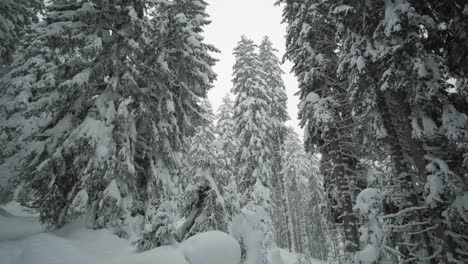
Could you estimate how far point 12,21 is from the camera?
16.5 m

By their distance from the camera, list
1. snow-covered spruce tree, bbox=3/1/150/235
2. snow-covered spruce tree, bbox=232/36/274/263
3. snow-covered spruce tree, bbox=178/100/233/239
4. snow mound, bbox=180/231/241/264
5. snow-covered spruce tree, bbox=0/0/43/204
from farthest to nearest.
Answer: snow-covered spruce tree, bbox=232/36/274/263 → snow-covered spruce tree, bbox=0/0/43/204 → snow-covered spruce tree, bbox=178/100/233/239 → snow-covered spruce tree, bbox=3/1/150/235 → snow mound, bbox=180/231/241/264

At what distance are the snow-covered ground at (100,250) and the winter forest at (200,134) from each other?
0.05m

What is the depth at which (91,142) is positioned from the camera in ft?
27.7

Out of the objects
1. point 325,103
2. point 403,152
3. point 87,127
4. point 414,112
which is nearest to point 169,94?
point 87,127

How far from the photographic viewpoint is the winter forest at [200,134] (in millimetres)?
6293

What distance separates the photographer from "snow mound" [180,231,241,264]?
18.7 ft

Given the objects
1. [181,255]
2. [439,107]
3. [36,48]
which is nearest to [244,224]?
[181,255]

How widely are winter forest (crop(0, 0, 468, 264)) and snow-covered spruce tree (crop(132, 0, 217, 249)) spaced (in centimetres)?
6

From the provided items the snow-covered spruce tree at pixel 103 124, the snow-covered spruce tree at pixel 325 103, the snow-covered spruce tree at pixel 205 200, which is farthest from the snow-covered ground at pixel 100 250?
the snow-covered spruce tree at pixel 325 103

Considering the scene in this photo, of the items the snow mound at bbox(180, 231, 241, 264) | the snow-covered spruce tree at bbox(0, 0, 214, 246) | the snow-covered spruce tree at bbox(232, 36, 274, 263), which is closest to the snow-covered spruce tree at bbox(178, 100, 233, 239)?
the snow-covered spruce tree at bbox(0, 0, 214, 246)

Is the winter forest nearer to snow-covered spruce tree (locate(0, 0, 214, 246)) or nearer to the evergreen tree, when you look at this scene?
snow-covered spruce tree (locate(0, 0, 214, 246))

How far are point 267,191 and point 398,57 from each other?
13.7 m

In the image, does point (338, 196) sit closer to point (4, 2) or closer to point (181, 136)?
point (181, 136)

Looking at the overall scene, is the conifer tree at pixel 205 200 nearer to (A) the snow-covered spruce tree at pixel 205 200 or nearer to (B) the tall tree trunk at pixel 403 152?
(A) the snow-covered spruce tree at pixel 205 200
